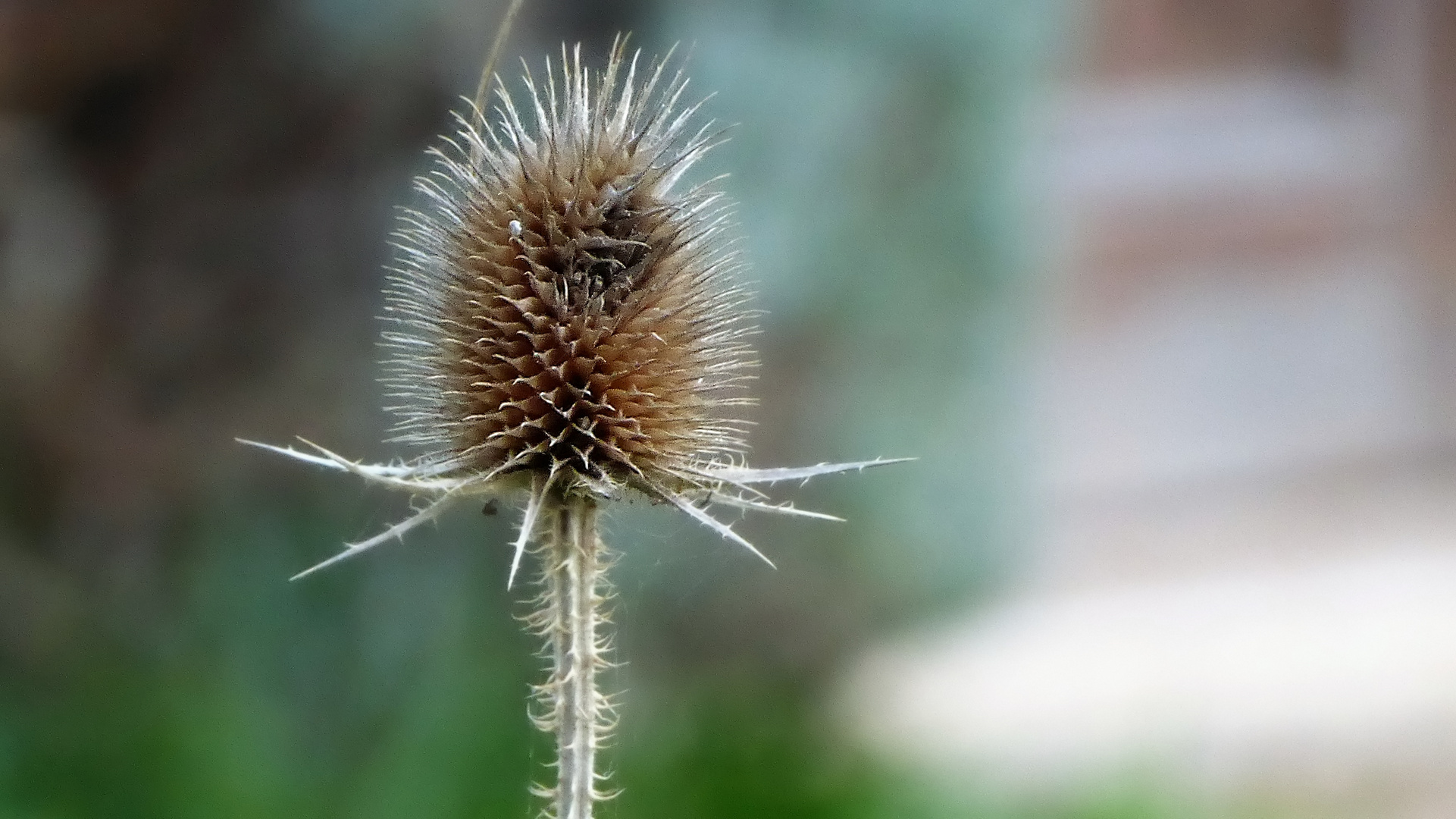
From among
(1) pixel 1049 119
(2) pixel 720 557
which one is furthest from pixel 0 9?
(1) pixel 1049 119

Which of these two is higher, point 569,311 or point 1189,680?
point 1189,680

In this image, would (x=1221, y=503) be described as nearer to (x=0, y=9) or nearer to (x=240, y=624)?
(x=240, y=624)

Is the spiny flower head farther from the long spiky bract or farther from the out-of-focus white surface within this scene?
the out-of-focus white surface

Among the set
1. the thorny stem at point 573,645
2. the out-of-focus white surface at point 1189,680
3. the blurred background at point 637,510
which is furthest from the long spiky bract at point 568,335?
the out-of-focus white surface at point 1189,680

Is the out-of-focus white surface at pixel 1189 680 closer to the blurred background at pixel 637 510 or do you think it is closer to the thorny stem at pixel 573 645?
the blurred background at pixel 637 510

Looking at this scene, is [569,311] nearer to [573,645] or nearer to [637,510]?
[573,645]

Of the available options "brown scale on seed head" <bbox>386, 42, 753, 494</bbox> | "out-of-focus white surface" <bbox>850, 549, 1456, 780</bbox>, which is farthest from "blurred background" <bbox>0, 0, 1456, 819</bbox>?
"brown scale on seed head" <bbox>386, 42, 753, 494</bbox>

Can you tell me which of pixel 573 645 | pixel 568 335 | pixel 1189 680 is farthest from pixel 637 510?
pixel 1189 680
